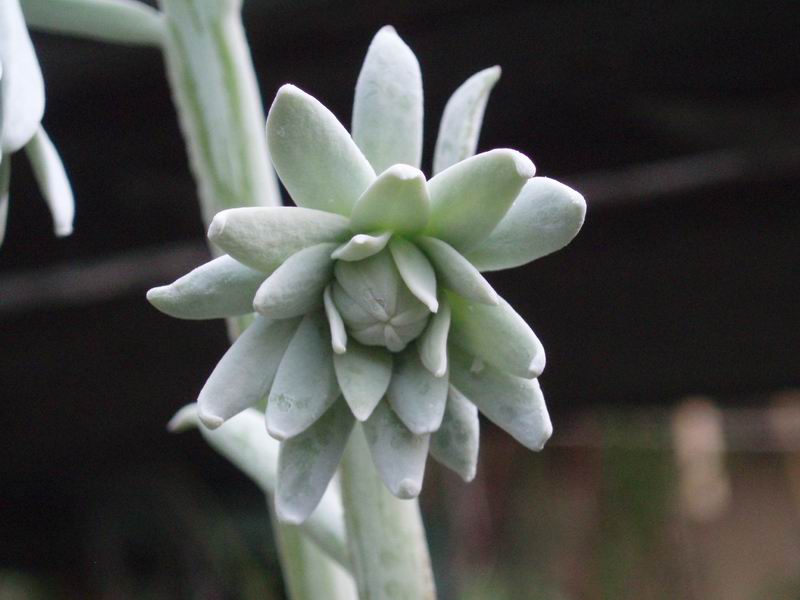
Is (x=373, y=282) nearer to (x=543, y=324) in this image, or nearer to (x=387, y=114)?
(x=387, y=114)

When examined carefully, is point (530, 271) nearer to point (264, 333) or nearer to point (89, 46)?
point (89, 46)

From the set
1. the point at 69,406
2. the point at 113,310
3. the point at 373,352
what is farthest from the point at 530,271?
the point at 373,352

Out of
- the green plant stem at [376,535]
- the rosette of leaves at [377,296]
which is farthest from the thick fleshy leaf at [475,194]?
the green plant stem at [376,535]

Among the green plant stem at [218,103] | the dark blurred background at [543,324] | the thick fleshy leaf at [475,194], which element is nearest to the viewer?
the thick fleshy leaf at [475,194]

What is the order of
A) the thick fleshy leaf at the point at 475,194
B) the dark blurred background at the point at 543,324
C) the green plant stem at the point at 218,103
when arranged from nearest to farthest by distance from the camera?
1. the thick fleshy leaf at the point at 475,194
2. the green plant stem at the point at 218,103
3. the dark blurred background at the point at 543,324

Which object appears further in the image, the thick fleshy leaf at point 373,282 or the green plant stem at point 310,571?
the green plant stem at point 310,571

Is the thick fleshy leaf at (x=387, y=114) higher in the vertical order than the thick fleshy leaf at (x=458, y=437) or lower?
higher

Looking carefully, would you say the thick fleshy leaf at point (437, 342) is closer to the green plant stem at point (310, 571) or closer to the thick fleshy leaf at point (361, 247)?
the thick fleshy leaf at point (361, 247)

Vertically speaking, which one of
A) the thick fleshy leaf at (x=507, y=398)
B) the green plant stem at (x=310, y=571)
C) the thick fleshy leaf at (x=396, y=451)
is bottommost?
the green plant stem at (x=310, y=571)

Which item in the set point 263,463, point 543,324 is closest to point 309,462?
point 263,463
